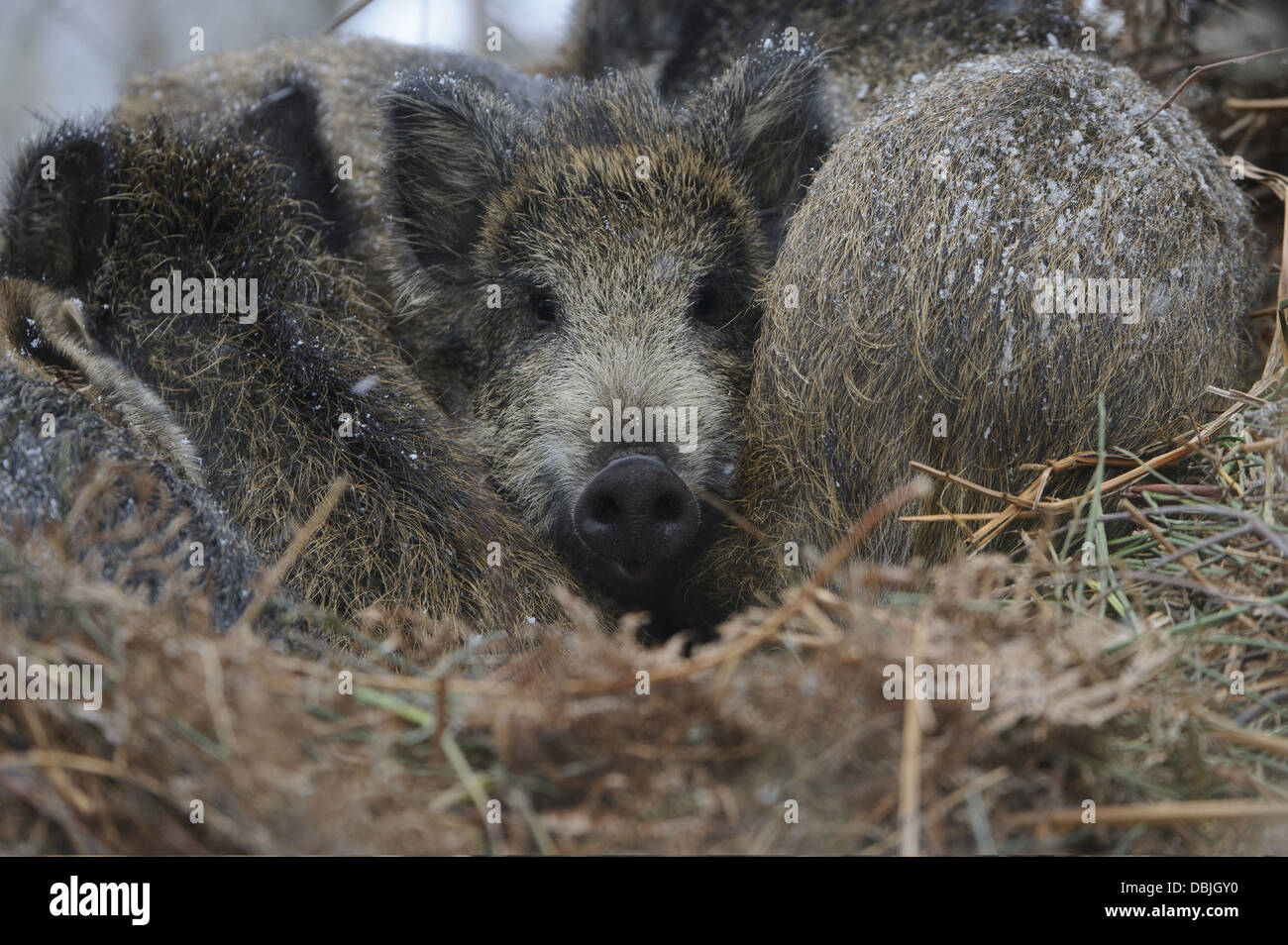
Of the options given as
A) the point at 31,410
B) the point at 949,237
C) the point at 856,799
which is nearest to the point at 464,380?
the point at 31,410

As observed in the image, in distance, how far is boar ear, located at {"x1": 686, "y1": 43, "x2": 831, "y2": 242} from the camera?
356cm

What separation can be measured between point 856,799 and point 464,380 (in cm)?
208

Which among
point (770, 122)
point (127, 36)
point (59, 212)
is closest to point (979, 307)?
point (770, 122)

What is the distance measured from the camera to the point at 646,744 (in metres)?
1.96

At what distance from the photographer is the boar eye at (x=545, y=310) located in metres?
3.45

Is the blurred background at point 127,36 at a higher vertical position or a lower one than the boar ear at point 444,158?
higher

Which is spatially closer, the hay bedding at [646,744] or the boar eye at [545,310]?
the hay bedding at [646,744]

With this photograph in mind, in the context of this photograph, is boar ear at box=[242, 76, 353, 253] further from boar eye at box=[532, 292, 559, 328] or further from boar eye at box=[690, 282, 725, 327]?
boar eye at box=[690, 282, 725, 327]

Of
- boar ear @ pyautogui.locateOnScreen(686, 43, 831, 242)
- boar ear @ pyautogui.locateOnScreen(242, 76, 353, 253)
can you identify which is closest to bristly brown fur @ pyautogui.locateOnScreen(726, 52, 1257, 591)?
boar ear @ pyautogui.locateOnScreen(686, 43, 831, 242)

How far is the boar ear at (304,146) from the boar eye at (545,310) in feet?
2.27

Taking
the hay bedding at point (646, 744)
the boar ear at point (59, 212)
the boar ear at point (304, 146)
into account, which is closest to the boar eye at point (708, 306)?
the boar ear at point (304, 146)

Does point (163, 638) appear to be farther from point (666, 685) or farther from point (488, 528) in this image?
point (488, 528)

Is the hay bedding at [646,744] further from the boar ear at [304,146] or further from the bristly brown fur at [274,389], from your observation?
the boar ear at [304,146]

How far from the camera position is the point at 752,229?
3.54 meters
